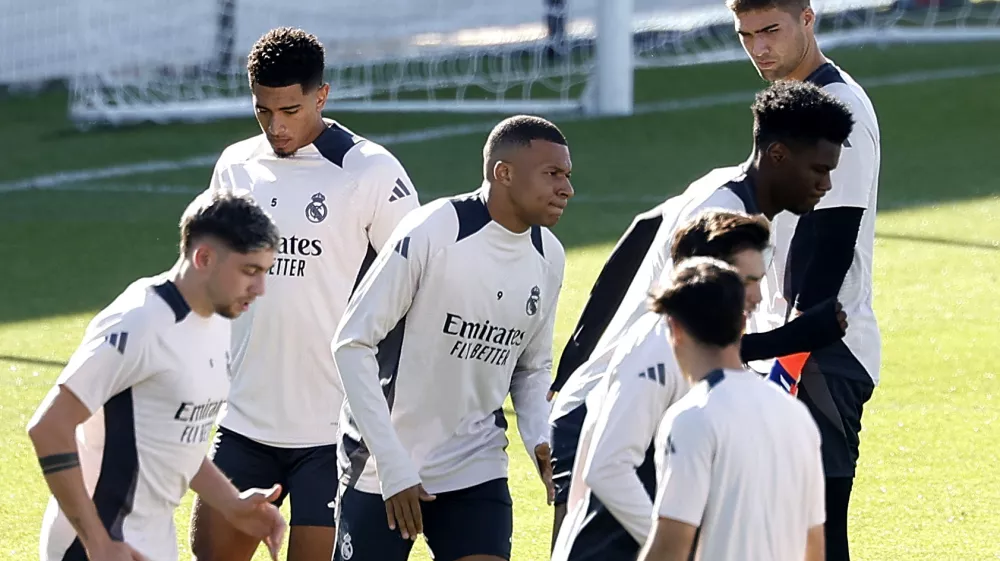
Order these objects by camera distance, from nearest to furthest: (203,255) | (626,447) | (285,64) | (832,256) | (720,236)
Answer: (626,447), (720,236), (203,255), (832,256), (285,64)

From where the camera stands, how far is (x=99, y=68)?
62.0ft

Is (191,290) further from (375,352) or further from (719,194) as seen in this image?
(719,194)

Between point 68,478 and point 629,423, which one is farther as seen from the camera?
point 68,478

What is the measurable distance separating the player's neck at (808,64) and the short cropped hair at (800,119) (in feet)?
1.97

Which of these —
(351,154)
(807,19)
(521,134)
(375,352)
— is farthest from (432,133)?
(375,352)

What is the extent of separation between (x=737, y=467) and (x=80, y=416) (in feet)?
4.99

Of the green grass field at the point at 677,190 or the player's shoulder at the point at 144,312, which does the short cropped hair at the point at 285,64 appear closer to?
the player's shoulder at the point at 144,312

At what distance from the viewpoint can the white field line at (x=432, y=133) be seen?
15.7 metres

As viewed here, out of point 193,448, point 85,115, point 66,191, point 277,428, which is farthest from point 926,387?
point 85,115

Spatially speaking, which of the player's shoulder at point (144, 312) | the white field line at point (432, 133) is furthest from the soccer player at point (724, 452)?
the white field line at point (432, 133)

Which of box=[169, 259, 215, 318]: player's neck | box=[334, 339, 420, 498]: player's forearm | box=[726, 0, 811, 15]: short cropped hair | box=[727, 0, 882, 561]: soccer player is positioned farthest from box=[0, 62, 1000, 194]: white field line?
box=[169, 259, 215, 318]: player's neck

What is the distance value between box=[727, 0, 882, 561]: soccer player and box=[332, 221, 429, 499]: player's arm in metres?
1.03

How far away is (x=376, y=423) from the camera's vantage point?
4.54 meters

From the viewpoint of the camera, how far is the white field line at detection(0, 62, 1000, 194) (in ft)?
51.5
